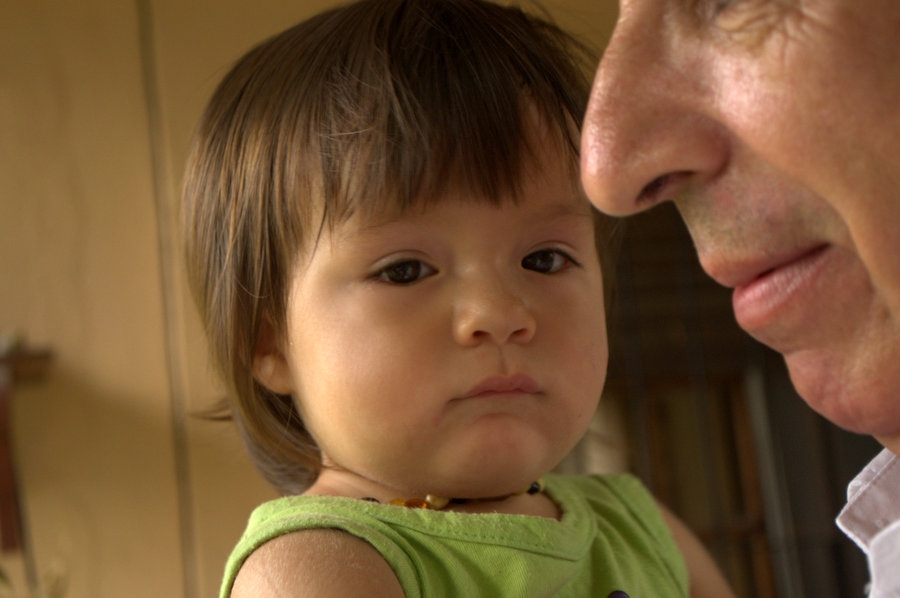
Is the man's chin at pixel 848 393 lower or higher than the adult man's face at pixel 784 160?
lower

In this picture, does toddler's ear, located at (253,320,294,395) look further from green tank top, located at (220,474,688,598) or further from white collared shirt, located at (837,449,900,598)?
white collared shirt, located at (837,449,900,598)

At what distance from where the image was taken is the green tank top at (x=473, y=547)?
2.68 feet

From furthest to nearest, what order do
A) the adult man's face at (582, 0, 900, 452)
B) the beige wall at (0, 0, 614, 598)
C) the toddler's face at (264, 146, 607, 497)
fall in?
the beige wall at (0, 0, 614, 598) → the toddler's face at (264, 146, 607, 497) → the adult man's face at (582, 0, 900, 452)

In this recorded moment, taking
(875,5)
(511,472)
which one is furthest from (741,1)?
(511,472)

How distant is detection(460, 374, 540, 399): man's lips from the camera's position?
0.85 m

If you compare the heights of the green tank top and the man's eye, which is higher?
the man's eye

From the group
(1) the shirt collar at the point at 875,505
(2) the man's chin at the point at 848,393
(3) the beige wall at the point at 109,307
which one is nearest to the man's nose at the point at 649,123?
(2) the man's chin at the point at 848,393

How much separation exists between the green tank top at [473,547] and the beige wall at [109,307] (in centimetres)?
156

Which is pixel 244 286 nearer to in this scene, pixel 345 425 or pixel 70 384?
pixel 345 425

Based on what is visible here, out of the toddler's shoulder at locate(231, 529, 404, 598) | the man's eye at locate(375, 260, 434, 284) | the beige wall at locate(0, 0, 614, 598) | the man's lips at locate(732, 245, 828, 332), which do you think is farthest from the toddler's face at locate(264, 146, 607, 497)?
the beige wall at locate(0, 0, 614, 598)

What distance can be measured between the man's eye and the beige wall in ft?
5.18

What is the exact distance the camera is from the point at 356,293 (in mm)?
886

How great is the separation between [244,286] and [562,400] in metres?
0.32

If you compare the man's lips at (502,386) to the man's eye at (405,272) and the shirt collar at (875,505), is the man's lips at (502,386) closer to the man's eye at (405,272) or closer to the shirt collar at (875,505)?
the man's eye at (405,272)
